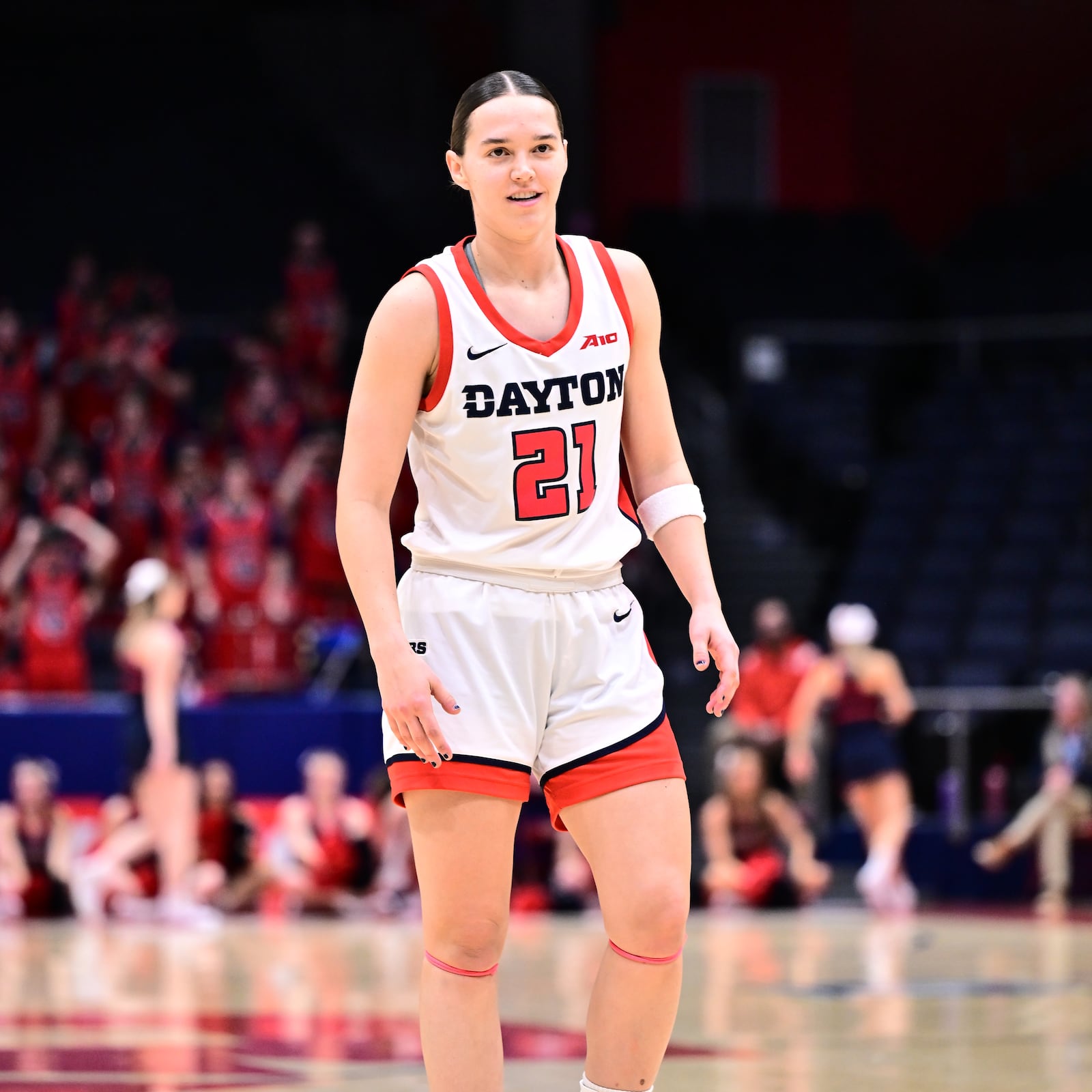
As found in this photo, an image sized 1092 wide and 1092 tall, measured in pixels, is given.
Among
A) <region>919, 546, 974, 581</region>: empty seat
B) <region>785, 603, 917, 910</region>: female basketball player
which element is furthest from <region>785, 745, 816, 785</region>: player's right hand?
<region>919, 546, 974, 581</region>: empty seat

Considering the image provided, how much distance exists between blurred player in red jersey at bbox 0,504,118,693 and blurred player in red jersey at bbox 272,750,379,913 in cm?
186

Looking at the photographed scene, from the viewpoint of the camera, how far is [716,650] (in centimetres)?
354

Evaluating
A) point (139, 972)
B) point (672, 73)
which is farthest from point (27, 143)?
point (139, 972)

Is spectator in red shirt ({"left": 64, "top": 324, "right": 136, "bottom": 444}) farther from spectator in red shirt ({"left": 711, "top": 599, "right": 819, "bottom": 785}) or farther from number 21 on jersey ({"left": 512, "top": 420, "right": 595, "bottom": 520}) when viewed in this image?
number 21 on jersey ({"left": 512, "top": 420, "right": 595, "bottom": 520})

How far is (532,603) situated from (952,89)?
17.0m

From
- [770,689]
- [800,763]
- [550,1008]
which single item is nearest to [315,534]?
[770,689]

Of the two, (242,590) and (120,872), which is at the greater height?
(242,590)

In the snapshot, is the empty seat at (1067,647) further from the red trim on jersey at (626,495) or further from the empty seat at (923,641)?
the red trim on jersey at (626,495)

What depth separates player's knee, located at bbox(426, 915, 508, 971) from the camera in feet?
11.1

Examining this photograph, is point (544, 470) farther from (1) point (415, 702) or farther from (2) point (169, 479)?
(2) point (169, 479)

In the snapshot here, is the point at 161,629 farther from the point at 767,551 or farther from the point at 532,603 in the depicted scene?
the point at 532,603

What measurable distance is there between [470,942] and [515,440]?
866 mm

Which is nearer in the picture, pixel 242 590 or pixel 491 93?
pixel 491 93

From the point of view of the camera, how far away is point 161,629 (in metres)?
10.7
